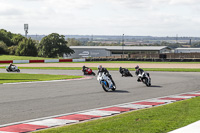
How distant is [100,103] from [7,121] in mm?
5250

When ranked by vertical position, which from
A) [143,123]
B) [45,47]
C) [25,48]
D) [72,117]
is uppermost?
[45,47]

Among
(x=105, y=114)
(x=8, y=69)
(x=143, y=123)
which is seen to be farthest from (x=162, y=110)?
(x=8, y=69)

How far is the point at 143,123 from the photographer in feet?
33.8

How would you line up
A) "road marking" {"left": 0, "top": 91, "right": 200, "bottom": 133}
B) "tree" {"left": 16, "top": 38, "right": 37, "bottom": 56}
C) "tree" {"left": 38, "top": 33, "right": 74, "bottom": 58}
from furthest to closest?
"tree" {"left": 38, "top": 33, "right": 74, "bottom": 58} < "tree" {"left": 16, "top": 38, "right": 37, "bottom": 56} < "road marking" {"left": 0, "top": 91, "right": 200, "bottom": 133}

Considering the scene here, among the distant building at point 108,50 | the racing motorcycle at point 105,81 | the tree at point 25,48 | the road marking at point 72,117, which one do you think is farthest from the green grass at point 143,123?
the distant building at point 108,50

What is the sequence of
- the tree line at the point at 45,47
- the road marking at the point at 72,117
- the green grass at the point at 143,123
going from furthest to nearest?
the tree line at the point at 45,47 < the road marking at the point at 72,117 < the green grass at the point at 143,123

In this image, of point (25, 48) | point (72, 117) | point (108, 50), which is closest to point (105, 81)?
point (72, 117)

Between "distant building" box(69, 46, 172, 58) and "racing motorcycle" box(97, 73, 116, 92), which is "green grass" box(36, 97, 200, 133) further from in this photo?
"distant building" box(69, 46, 172, 58)

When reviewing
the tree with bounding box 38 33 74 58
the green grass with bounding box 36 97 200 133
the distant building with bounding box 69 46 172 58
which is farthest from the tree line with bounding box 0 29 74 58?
the green grass with bounding box 36 97 200 133

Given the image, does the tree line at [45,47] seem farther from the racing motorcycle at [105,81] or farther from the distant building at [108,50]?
the racing motorcycle at [105,81]

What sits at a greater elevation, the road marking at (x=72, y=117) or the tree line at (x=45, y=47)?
the tree line at (x=45, y=47)

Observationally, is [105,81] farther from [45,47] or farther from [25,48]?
[45,47]

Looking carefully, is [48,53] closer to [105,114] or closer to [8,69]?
[8,69]

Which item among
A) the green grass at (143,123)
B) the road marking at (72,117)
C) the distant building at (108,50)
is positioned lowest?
the road marking at (72,117)
